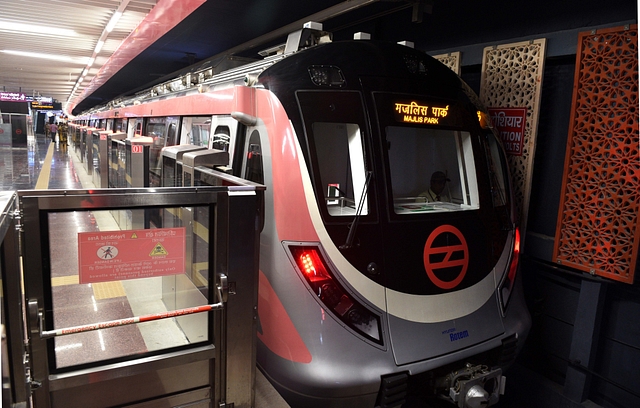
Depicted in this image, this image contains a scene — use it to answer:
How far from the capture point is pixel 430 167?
152 inches

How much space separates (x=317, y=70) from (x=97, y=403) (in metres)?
2.18

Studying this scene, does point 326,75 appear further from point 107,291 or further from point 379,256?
point 107,291

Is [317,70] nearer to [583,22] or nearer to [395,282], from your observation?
[395,282]

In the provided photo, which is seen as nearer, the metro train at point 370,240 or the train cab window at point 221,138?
the metro train at point 370,240

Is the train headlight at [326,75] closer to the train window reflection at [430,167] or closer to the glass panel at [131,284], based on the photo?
the train window reflection at [430,167]

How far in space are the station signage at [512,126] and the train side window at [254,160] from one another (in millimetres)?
2096

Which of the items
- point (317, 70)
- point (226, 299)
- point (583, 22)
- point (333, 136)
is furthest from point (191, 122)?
point (583, 22)

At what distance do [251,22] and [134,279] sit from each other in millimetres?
4926

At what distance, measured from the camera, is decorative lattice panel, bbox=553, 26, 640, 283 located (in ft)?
11.0

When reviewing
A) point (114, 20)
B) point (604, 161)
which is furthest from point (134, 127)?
point (604, 161)

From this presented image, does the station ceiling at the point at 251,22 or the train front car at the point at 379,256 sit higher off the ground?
the station ceiling at the point at 251,22

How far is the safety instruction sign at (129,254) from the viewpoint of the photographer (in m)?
1.83

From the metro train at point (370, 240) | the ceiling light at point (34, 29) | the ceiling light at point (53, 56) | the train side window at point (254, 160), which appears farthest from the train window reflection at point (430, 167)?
the ceiling light at point (53, 56)

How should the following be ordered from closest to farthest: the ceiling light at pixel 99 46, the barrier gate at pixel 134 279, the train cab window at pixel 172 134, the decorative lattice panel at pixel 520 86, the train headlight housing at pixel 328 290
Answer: the barrier gate at pixel 134 279
the train headlight housing at pixel 328 290
the decorative lattice panel at pixel 520 86
the train cab window at pixel 172 134
the ceiling light at pixel 99 46
